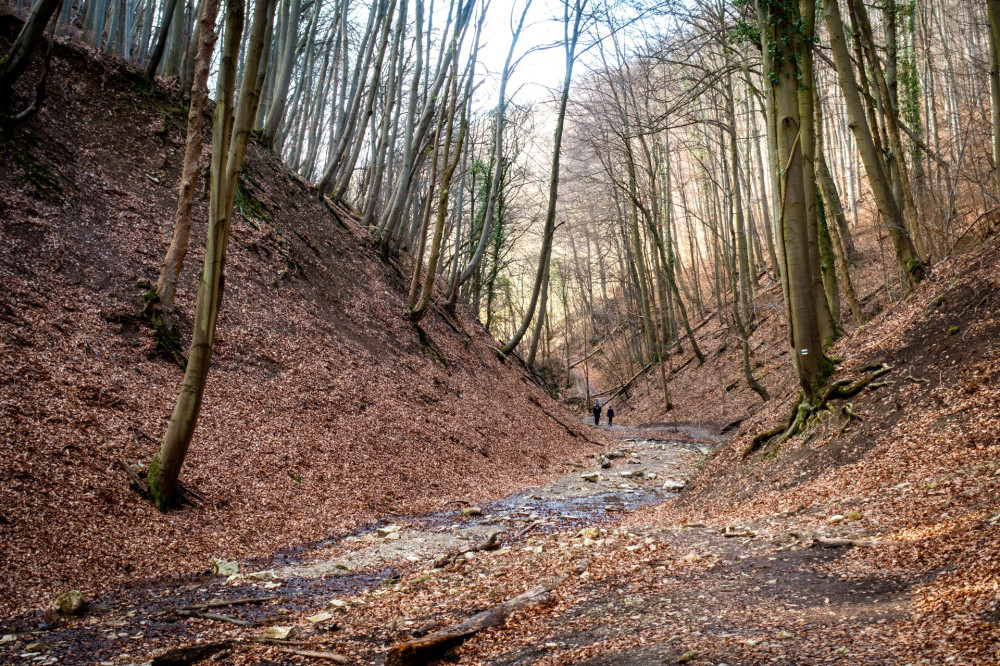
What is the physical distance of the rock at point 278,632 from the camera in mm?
4844

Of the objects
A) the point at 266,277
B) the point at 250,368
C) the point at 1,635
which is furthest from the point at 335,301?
the point at 1,635

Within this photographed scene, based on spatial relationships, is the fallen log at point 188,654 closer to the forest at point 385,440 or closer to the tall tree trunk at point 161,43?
the forest at point 385,440

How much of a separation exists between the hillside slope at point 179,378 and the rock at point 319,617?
188 cm

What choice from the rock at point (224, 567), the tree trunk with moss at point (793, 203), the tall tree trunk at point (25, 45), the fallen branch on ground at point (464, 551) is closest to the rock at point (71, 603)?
the rock at point (224, 567)

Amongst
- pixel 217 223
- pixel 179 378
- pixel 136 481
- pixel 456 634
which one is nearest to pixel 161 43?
pixel 179 378

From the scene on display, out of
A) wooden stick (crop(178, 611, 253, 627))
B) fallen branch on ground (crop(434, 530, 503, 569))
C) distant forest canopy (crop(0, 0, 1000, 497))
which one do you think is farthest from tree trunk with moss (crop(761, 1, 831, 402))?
wooden stick (crop(178, 611, 253, 627))

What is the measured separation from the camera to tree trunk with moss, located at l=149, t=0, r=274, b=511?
23.9 ft

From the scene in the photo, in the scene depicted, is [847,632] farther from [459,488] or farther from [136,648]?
[459,488]

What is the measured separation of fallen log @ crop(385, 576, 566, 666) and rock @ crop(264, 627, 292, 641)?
47.4 inches

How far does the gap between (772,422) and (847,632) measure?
23.9 ft

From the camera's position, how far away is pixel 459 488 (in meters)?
11.3

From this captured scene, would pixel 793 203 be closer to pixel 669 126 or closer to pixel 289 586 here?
pixel 669 126

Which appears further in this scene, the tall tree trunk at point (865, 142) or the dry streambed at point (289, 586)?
the tall tree trunk at point (865, 142)

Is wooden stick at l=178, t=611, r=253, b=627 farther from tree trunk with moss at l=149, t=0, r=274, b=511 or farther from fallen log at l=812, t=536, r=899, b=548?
fallen log at l=812, t=536, r=899, b=548
